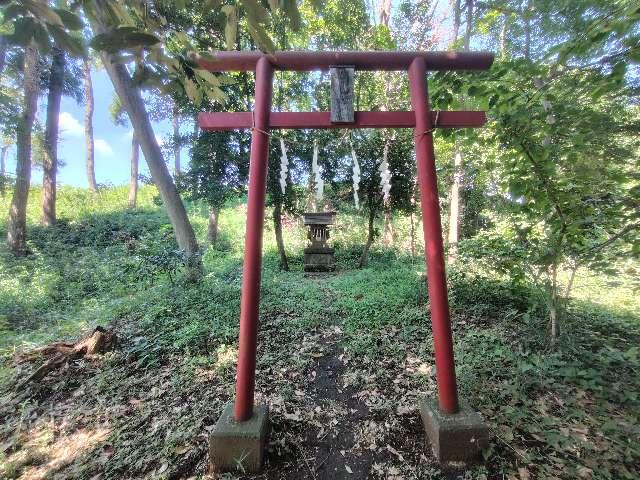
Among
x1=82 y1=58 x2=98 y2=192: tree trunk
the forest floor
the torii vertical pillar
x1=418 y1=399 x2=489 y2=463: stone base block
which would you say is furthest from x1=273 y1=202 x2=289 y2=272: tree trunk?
x1=82 y1=58 x2=98 y2=192: tree trunk

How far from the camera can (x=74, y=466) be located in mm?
2715

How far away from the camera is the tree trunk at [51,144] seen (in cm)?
1182

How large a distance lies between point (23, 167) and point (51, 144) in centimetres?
308

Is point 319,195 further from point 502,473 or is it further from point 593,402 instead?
point 593,402

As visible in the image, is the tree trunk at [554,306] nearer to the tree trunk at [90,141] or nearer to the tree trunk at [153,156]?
the tree trunk at [153,156]

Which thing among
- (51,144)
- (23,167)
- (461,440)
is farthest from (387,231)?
(51,144)

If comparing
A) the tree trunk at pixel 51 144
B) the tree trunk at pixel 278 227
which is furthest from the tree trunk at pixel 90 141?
the tree trunk at pixel 278 227

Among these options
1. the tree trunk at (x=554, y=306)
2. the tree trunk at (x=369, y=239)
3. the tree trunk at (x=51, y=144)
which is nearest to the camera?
the tree trunk at (x=554, y=306)

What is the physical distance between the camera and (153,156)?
6.50 metres

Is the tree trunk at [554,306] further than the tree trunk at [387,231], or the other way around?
the tree trunk at [387,231]

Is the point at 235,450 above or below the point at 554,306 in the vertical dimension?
below

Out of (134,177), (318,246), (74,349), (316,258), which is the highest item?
(134,177)

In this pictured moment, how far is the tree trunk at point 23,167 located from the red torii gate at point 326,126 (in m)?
10.5

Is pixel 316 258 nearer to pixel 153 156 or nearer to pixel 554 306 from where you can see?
pixel 153 156
